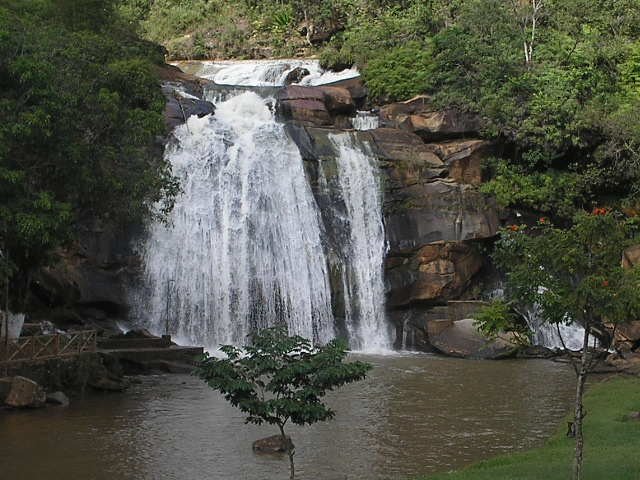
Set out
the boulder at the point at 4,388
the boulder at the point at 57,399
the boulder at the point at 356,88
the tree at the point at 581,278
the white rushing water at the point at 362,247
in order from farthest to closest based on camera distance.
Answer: the boulder at the point at 356,88, the white rushing water at the point at 362,247, the boulder at the point at 57,399, the boulder at the point at 4,388, the tree at the point at 581,278

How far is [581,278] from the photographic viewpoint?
11.6m

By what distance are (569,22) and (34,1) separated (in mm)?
27287

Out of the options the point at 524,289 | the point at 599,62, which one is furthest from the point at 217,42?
the point at 524,289

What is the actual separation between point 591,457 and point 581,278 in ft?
10.7

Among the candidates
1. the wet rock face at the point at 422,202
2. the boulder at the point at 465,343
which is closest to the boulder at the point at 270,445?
the boulder at the point at 465,343

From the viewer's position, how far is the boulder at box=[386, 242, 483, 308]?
32.4 m

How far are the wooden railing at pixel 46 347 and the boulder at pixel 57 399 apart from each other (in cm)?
104

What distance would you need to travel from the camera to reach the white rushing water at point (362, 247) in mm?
31844

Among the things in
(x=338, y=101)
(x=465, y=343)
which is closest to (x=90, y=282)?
(x=465, y=343)

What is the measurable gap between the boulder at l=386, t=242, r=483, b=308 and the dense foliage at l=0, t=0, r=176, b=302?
11320mm

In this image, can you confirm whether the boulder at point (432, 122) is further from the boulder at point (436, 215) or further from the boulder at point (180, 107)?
the boulder at point (180, 107)

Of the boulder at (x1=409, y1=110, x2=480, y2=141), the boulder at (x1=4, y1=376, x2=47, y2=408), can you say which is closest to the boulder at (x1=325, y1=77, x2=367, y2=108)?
the boulder at (x1=409, y1=110, x2=480, y2=141)

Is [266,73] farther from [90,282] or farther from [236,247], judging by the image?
[90,282]

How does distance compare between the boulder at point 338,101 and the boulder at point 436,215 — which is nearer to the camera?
the boulder at point 436,215
